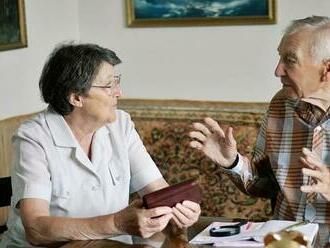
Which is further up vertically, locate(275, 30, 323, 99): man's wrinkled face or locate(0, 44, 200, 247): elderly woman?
locate(275, 30, 323, 99): man's wrinkled face

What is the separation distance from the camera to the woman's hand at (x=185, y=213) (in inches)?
79.4

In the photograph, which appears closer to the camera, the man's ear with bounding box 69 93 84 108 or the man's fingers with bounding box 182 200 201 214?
the man's fingers with bounding box 182 200 201 214

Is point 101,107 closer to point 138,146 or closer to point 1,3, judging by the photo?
Answer: point 138,146

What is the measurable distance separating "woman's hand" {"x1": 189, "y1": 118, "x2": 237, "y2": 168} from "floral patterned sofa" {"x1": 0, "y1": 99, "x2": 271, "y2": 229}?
1.24 meters

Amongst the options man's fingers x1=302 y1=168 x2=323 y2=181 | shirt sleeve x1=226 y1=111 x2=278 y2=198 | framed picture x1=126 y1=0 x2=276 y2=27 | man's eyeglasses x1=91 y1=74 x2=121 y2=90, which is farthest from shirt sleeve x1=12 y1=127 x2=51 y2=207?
framed picture x1=126 y1=0 x2=276 y2=27

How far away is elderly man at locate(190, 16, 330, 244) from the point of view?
2252 mm

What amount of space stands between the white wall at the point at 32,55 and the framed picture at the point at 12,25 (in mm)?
46

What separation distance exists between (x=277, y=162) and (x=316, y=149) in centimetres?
15

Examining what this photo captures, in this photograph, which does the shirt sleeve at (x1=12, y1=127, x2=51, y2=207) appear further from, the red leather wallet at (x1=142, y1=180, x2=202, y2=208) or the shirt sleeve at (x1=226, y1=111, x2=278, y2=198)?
the shirt sleeve at (x1=226, y1=111, x2=278, y2=198)

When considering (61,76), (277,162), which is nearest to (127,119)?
(61,76)

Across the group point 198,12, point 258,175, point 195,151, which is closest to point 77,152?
point 258,175

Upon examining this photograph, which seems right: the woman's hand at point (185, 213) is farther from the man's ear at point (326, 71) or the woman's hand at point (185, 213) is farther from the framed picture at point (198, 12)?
the framed picture at point (198, 12)

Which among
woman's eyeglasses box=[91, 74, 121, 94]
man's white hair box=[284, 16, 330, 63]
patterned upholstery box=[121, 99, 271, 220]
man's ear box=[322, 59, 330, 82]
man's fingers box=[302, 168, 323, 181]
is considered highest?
man's white hair box=[284, 16, 330, 63]

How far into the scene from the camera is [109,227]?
201 cm
